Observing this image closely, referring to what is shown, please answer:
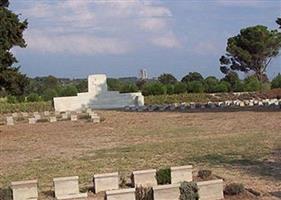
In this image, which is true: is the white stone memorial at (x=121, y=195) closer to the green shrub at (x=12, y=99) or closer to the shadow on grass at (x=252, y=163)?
the shadow on grass at (x=252, y=163)

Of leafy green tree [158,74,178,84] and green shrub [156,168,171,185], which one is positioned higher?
leafy green tree [158,74,178,84]

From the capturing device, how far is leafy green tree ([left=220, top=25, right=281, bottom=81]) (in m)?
48.9

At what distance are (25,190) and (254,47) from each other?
42811 millimetres

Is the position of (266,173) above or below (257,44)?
below

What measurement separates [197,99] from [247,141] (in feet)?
79.2

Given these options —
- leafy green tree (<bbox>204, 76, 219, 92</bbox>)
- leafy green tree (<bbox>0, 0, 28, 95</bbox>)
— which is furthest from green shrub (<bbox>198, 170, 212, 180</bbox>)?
leafy green tree (<bbox>204, 76, 219, 92</bbox>)

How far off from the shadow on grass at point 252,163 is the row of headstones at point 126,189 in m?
1.60

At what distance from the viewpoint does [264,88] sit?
41.6 metres

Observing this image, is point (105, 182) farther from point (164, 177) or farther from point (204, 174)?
point (204, 174)

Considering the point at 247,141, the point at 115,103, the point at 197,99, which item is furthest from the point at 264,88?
the point at 247,141

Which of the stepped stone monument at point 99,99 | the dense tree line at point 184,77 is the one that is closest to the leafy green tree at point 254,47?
the dense tree line at point 184,77

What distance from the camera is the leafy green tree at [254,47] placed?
161 ft

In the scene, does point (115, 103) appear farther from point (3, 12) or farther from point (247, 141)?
point (247, 141)

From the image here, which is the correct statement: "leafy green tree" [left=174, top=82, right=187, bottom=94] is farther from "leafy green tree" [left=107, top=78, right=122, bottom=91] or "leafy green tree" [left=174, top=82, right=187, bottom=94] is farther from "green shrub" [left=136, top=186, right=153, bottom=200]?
"green shrub" [left=136, top=186, right=153, bottom=200]
